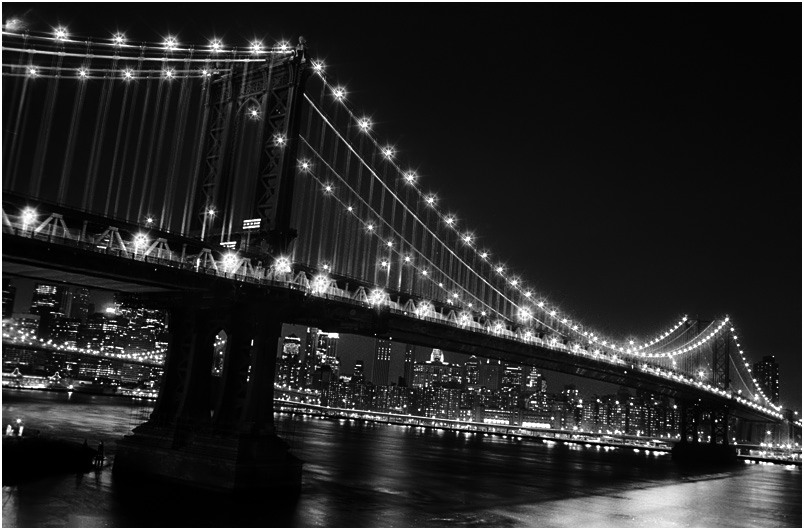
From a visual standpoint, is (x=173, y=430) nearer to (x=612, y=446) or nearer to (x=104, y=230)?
(x=104, y=230)

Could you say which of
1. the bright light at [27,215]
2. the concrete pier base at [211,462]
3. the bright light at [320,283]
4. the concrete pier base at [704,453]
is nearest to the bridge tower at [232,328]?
the concrete pier base at [211,462]

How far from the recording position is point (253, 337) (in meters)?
37.0

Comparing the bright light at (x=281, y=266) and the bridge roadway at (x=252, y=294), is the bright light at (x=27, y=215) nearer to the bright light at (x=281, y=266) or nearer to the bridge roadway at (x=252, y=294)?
the bridge roadway at (x=252, y=294)

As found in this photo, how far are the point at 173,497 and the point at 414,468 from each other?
2843 cm

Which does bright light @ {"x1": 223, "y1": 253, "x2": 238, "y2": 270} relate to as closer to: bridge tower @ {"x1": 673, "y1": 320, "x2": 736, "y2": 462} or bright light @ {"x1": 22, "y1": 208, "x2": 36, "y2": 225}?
bright light @ {"x1": 22, "y1": 208, "x2": 36, "y2": 225}

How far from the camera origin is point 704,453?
10594 centimetres

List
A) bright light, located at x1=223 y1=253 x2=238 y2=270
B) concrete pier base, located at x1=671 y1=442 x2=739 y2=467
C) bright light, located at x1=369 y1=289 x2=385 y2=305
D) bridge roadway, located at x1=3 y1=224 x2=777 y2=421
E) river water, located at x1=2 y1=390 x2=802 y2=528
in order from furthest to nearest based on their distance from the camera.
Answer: concrete pier base, located at x1=671 y1=442 x2=739 y2=467 → bright light, located at x1=369 y1=289 x2=385 y2=305 → bright light, located at x1=223 y1=253 x2=238 y2=270 → bridge roadway, located at x1=3 y1=224 x2=777 y2=421 → river water, located at x1=2 y1=390 x2=802 y2=528

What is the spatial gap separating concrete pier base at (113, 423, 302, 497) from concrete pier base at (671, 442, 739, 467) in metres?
84.1

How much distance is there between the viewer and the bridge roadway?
98.8ft

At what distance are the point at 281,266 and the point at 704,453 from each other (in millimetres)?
87622

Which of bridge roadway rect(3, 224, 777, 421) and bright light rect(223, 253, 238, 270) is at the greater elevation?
bright light rect(223, 253, 238, 270)

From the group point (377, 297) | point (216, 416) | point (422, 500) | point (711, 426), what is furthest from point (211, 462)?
point (711, 426)

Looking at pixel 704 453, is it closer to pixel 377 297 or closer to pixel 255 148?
pixel 377 297

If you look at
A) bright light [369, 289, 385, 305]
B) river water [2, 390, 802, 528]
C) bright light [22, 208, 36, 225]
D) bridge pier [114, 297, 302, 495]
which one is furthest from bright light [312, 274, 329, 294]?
bright light [22, 208, 36, 225]
